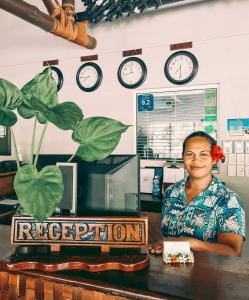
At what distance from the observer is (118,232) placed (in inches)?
56.2

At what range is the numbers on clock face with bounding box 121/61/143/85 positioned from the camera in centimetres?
420

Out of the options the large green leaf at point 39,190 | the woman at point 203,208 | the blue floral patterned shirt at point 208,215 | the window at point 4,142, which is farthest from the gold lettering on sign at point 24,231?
the window at point 4,142

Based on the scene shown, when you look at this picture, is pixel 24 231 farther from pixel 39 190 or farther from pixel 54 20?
pixel 54 20

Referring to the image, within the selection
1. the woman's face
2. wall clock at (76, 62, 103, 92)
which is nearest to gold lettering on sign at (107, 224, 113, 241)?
the woman's face

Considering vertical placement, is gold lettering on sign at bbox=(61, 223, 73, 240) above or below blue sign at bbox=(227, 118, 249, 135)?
below

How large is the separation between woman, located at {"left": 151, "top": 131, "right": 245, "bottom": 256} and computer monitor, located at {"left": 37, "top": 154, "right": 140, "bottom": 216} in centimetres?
61

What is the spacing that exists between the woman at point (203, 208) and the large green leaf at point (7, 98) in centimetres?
120

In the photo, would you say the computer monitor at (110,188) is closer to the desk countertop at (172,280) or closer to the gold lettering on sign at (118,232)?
the gold lettering on sign at (118,232)

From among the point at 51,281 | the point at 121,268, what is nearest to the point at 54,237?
the point at 51,281

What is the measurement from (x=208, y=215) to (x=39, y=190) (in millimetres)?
1272

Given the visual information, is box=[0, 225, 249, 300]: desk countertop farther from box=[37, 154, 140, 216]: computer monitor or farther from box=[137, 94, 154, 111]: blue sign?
box=[137, 94, 154, 111]: blue sign

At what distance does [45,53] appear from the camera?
486 centimetres

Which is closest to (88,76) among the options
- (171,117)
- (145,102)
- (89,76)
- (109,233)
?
(89,76)

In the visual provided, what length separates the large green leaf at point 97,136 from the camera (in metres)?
1.34
